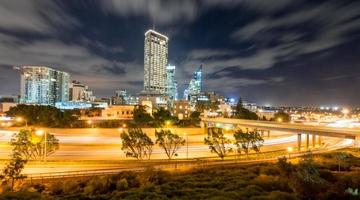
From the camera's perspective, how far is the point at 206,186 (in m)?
23.1

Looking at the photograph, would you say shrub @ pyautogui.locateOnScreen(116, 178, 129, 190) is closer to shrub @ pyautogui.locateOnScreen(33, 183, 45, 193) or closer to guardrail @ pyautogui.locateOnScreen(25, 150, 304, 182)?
guardrail @ pyautogui.locateOnScreen(25, 150, 304, 182)

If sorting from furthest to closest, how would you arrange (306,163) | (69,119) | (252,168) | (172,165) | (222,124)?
(222,124), (69,119), (172,165), (252,168), (306,163)

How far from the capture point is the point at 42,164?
31281mm

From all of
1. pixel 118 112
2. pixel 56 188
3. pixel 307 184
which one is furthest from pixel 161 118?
pixel 307 184

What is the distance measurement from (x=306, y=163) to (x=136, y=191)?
48.4 ft

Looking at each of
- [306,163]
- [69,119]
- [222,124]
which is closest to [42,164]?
[306,163]

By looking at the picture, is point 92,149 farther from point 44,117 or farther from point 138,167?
point 44,117

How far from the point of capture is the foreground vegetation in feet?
64.5

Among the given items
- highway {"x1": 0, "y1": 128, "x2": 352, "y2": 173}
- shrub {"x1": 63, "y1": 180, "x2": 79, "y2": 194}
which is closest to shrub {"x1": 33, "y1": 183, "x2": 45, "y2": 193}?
shrub {"x1": 63, "y1": 180, "x2": 79, "y2": 194}

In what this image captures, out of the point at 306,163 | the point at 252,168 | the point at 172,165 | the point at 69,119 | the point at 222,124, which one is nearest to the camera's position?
the point at 306,163

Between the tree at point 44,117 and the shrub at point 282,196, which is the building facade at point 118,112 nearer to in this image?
the tree at point 44,117

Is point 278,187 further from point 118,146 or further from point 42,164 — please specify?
point 118,146

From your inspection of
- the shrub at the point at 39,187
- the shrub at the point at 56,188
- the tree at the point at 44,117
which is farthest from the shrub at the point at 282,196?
the tree at the point at 44,117

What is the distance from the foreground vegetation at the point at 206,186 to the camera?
19.7 metres
